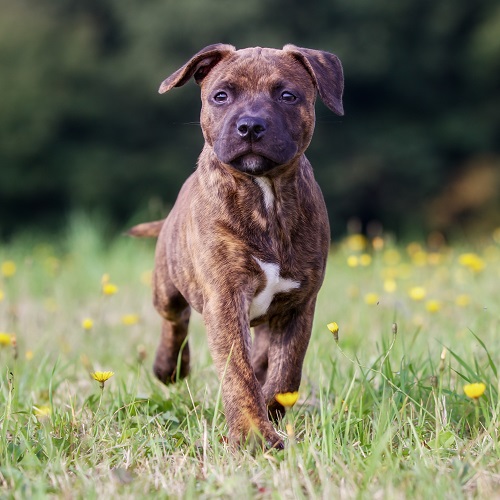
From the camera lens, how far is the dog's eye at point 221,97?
3.50 m

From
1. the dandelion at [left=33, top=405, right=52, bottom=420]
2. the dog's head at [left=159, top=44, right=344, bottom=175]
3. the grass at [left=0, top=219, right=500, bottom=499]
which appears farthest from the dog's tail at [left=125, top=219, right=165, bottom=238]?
the dandelion at [left=33, top=405, right=52, bottom=420]

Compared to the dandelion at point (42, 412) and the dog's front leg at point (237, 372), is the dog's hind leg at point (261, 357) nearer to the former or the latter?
the dog's front leg at point (237, 372)

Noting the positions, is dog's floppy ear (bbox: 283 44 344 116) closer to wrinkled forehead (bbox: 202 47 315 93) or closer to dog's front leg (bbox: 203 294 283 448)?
wrinkled forehead (bbox: 202 47 315 93)

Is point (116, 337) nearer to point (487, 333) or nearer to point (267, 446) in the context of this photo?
point (487, 333)

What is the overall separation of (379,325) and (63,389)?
2172 mm

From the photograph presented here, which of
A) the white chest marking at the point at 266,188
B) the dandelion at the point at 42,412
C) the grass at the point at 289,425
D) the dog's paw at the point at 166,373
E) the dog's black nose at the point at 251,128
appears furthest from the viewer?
the dog's paw at the point at 166,373

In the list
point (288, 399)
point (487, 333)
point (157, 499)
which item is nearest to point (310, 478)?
point (288, 399)

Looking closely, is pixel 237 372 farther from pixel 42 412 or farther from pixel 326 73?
pixel 326 73

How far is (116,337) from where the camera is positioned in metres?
5.80

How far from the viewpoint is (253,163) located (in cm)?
328

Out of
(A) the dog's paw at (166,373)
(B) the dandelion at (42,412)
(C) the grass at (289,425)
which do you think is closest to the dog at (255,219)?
(C) the grass at (289,425)

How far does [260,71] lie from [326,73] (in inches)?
11.1

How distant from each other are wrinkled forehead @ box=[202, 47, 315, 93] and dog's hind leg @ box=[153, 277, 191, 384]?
1096mm

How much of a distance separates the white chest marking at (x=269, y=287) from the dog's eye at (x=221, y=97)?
640 mm
